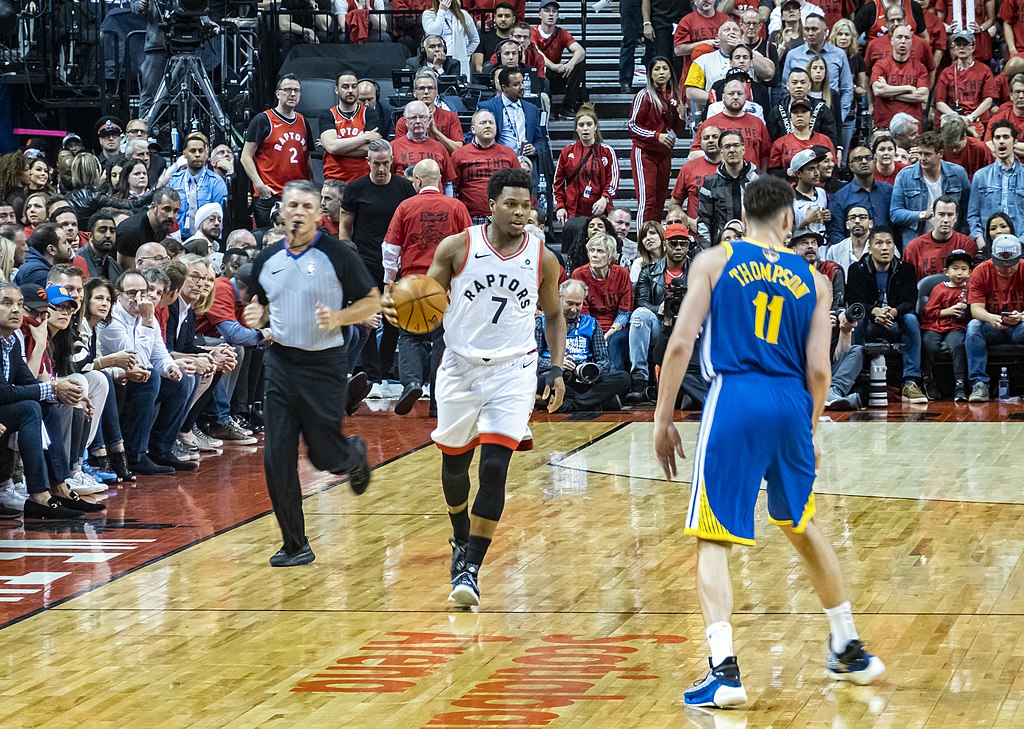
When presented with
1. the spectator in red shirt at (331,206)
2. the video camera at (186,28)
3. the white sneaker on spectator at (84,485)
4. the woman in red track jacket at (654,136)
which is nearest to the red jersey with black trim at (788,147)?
the woman in red track jacket at (654,136)

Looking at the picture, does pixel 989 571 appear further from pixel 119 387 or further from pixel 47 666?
pixel 119 387

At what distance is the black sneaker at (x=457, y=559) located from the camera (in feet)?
24.7

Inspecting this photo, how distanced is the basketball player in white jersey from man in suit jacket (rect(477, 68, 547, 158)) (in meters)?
8.90

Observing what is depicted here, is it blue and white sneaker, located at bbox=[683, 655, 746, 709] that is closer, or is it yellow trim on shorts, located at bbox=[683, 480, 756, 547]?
blue and white sneaker, located at bbox=[683, 655, 746, 709]

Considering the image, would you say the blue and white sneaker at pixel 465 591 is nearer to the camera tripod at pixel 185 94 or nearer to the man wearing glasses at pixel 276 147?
the man wearing glasses at pixel 276 147

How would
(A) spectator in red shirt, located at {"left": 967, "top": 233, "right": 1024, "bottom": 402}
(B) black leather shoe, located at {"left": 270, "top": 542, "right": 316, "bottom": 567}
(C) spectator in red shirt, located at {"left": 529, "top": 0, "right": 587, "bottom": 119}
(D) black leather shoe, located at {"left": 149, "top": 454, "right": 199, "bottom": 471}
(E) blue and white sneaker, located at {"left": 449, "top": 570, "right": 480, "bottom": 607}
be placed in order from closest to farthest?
(E) blue and white sneaker, located at {"left": 449, "top": 570, "right": 480, "bottom": 607}
(B) black leather shoe, located at {"left": 270, "top": 542, "right": 316, "bottom": 567}
(D) black leather shoe, located at {"left": 149, "top": 454, "right": 199, "bottom": 471}
(A) spectator in red shirt, located at {"left": 967, "top": 233, "right": 1024, "bottom": 402}
(C) spectator in red shirt, located at {"left": 529, "top": 0, "right": 587, "bottom": 119}

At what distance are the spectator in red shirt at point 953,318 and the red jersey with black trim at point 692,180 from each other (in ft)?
7.95

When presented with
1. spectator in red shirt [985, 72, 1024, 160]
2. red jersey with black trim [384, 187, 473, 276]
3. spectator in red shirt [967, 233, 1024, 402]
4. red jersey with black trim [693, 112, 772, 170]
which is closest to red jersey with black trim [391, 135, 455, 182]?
red jersey with black trim [384, 187, 473, 276]

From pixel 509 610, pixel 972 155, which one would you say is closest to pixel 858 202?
pixel 972 155

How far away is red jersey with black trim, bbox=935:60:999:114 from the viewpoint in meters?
17.7

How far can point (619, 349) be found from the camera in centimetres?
1488

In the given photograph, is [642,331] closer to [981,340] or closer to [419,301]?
[981,340]

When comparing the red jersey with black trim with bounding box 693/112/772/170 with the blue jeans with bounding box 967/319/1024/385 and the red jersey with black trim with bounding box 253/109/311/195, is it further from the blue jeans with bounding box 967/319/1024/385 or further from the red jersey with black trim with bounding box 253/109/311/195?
the red jersey with black trim with bounding box 253/109/311/195

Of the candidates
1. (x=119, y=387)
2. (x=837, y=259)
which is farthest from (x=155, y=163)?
(x=837, y=259)
